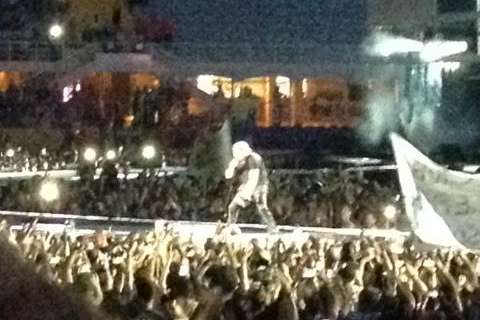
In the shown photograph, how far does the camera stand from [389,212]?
15.7 m

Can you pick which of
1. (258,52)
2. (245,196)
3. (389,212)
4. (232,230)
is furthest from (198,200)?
(258,52)

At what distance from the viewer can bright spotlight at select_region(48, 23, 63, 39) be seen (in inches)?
1341

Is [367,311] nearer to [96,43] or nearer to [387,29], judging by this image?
[96,43]

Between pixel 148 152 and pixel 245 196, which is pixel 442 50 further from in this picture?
pixel 245 196

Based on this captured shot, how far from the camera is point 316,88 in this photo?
3556 centimetres

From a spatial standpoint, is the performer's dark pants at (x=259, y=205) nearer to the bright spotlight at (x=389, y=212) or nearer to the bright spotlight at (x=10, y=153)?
the bright spotlight at (x=389, y=212)

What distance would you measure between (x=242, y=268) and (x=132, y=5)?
30202 mm

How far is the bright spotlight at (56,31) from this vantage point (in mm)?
34050

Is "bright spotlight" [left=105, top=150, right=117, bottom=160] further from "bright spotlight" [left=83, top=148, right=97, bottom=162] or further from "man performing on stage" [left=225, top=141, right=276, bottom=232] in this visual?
"man performing on stage" [left=225, top=141, right=276, bottom=232]

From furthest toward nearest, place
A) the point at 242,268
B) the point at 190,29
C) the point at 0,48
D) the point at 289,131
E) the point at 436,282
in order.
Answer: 1. the point at 190,29
2. the point at 289,131
3. the point at 0,48
4. the point at 436,282
5. the point at 242,268

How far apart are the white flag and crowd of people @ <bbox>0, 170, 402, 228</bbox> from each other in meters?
1.98

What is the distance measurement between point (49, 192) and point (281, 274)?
27.4 ft

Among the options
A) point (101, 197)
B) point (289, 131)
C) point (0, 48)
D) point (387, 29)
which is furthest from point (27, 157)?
point (387, 29)

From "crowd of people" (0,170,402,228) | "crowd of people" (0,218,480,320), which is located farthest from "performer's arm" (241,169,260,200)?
"crowd of people" (0,218,480,320)
